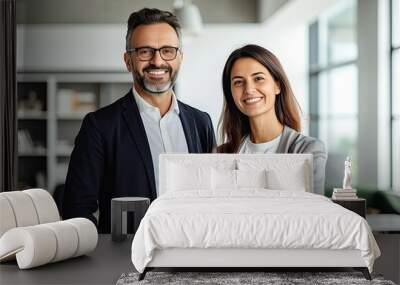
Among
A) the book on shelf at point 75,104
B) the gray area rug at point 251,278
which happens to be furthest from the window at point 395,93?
the book on shelf at point 75,104

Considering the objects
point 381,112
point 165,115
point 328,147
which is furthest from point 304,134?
point 165,115

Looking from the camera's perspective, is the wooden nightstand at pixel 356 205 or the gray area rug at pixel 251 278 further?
the wooden nightstand at pixel 356 205

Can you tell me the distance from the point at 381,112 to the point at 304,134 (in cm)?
73

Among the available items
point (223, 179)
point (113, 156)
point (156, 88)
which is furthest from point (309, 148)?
point (113, 156)

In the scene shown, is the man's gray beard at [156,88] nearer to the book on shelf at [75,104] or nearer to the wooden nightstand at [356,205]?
the book on shelf at [75,104]

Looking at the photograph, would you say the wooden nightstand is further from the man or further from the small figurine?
the man

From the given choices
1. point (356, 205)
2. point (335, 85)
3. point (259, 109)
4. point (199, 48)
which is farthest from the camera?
point (335, 85)

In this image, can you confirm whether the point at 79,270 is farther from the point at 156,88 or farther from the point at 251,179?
the point at 156,88

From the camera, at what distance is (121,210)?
619cm

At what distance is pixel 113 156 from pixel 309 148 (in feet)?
6.09

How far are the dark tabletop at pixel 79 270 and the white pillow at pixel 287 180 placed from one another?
141cm

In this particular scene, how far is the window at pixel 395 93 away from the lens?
6531 millimetres

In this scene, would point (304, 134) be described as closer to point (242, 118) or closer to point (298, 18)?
point (242, 118)

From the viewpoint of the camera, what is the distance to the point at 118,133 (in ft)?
22.0
